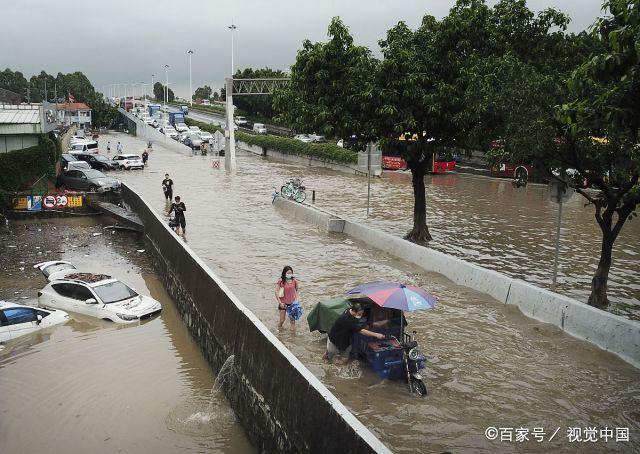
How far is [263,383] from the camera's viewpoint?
373 inches

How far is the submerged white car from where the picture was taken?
16.1 meters

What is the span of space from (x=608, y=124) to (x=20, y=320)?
46.2ft

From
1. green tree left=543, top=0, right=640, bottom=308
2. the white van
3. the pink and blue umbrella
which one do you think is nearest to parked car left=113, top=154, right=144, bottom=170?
the white van

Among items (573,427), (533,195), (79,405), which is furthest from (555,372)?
(533,195)

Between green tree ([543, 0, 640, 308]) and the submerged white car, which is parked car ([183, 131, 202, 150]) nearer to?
the submerged white car

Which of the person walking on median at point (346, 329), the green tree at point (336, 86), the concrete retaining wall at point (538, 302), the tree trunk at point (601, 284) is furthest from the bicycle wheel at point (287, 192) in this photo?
the person walking on median at point (346, 329)

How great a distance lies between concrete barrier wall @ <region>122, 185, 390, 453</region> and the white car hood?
0.96 meters

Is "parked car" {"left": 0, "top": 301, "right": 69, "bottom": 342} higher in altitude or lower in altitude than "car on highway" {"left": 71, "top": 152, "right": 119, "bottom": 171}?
lower

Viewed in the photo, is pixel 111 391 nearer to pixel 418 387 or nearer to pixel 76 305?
pixel 76 305

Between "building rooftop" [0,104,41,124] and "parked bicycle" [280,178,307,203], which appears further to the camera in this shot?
"building rooftop" [0,104,41,124]

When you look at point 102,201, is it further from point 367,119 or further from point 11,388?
point 11,388

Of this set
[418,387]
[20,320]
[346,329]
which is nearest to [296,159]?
[20,320]

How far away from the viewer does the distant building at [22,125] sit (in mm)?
30375

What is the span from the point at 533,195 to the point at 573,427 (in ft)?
87.7
